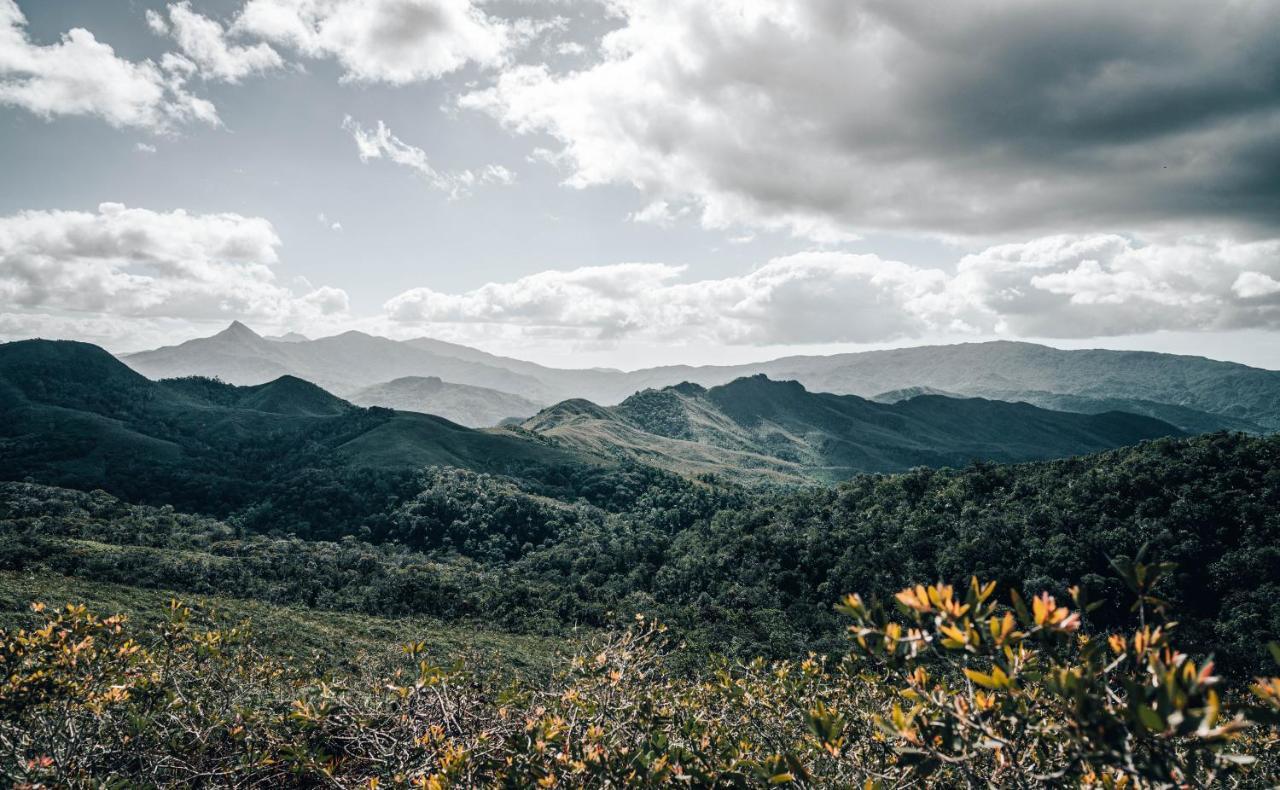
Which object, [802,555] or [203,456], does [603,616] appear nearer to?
[802,555]

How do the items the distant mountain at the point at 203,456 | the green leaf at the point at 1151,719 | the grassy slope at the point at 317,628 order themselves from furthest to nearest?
the distant mountain at the point at 203,456 < the grassy slope at the point at 317,628 < the green leaf at the point at 1151,719

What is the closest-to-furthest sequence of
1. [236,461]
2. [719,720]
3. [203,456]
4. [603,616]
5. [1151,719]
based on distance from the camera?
[1151,719] < [719,720] < [603,616] < [203,456] < [236,461]

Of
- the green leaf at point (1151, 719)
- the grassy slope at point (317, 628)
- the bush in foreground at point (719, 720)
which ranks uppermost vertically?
the green leaf at point (1151, 719)

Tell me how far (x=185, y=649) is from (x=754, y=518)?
4230 inches

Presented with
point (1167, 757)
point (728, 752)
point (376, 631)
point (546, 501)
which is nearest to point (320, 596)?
point (376, 631)

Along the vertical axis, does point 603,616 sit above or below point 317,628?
below

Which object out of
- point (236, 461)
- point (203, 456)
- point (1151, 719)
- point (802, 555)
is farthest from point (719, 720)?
point (203, 456)

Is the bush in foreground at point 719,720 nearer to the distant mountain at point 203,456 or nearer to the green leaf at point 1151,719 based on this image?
the green leaf at point 1151,719

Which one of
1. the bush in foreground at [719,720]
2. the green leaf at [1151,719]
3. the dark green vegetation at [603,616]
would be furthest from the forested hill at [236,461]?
the green leaf at [1151,719]

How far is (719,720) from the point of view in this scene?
449 inches

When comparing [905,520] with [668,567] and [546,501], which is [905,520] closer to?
[668,567]

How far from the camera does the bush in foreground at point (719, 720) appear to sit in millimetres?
3992

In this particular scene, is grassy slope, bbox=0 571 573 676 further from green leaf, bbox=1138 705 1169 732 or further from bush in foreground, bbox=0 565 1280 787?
green leaf, bbox=1138 705 1169 732

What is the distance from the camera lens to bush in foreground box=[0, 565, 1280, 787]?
399 cm
